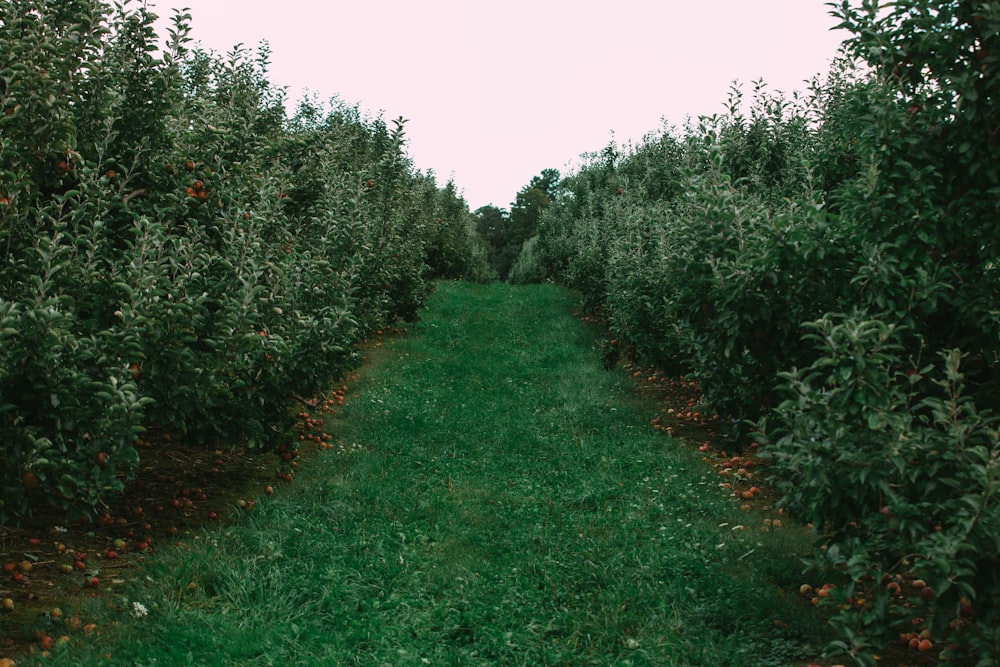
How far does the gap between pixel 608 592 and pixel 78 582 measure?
332cm

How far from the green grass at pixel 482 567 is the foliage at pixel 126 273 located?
85 cm

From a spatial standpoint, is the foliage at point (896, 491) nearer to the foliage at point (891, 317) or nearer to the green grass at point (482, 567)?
the foliage at point (891, 317)

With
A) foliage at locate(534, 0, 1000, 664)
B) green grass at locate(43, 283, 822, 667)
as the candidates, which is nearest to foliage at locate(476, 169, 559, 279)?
green grass at locate(43, 283, 822, 667)

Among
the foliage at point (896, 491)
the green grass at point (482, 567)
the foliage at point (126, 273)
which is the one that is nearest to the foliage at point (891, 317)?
the foliage at point (896, 491)

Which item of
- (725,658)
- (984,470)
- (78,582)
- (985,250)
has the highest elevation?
(985,250)

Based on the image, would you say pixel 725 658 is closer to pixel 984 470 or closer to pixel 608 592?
pixel 608 592

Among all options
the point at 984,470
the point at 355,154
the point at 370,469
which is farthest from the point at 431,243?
the point at 984,470

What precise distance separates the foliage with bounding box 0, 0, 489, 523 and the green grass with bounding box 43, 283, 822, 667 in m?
0.85

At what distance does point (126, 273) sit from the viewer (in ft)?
15.1

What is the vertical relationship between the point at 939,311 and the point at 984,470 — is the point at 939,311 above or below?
above

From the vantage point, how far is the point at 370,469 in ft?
22.6

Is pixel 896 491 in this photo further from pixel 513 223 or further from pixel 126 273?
pixel 513 223

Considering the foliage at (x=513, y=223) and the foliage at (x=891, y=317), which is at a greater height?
the foliage at (x=513, y=223)

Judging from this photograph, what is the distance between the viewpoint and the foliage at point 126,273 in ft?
12.8
